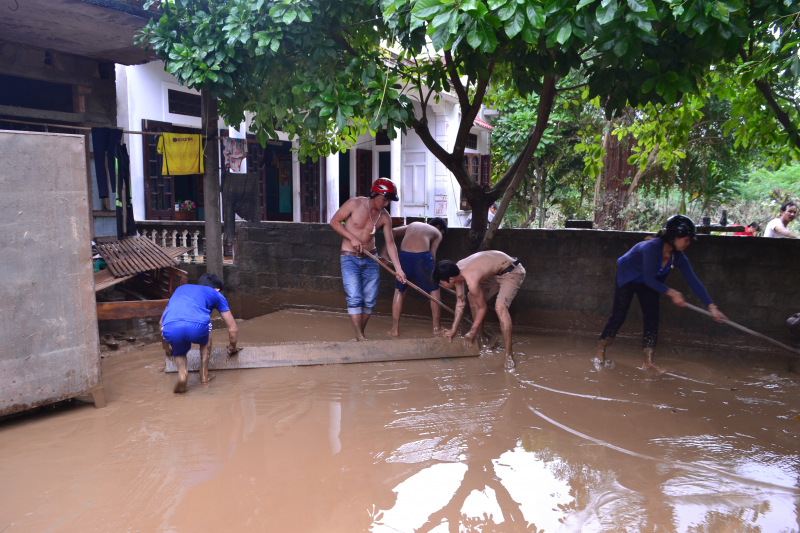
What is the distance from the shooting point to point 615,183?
1258 centimetres

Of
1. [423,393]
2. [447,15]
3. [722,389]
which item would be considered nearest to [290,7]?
[447,15]

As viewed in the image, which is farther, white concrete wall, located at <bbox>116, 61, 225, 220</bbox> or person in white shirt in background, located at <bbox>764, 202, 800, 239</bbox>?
white concrete wall, located at <bbox>116, 61, 225, 220</bbox>

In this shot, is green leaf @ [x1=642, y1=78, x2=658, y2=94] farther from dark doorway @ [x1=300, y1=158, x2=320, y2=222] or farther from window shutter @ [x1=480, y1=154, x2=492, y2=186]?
window shutter @ [x1=480, y1=154, x2=492, y2=186]

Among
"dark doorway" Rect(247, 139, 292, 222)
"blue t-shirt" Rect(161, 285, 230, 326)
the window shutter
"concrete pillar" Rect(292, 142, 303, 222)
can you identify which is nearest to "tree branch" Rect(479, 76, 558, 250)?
"blue t-shirt" Rect(161, 285, 230, 326)

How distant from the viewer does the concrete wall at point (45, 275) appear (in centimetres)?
395

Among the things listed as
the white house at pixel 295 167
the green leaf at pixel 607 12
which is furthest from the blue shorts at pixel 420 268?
the green leaf at pixel 607 12

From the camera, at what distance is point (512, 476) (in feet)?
11.2

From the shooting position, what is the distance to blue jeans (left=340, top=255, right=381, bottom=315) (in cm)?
648

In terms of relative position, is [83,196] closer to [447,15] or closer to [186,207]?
[447,15]

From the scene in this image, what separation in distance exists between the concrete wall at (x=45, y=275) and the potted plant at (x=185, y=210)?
784 cm

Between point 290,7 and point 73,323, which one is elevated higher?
point 290,7

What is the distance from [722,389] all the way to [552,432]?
2094mm

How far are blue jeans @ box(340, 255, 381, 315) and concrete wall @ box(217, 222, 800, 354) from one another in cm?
154

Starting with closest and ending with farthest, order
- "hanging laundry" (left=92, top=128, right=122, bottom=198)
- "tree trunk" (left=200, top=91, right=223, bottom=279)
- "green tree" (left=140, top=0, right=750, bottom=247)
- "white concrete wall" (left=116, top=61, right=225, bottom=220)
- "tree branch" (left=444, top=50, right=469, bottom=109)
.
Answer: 1. "green tree" (left=140, top=0, right=750, bottom=247)
2. "tree branch" (left=444, top=50, right=469, bottom=109)
3. "tree trunk" (left=200, top=91, right=223, bottom=279)
4. "hanging laundry" (left=92, top=128, right=122, bottom=198)
5. "white concrete wall" (left=116, top=61, right=225, bottom=220)
